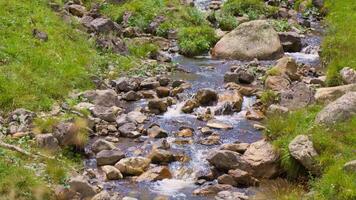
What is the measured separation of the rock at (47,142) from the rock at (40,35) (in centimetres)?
817

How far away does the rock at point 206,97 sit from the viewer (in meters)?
18.8

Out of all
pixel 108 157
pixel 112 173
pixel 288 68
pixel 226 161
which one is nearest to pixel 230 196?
pixel 226 161

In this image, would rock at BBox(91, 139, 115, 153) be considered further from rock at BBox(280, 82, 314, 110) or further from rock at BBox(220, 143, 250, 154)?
rock at BBox(280, 82, 314, 110)

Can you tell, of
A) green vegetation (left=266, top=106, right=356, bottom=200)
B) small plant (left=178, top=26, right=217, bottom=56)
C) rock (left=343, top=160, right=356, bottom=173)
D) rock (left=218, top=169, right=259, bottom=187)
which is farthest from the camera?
small plant (left=178, top=26, right=217, bottom=56)

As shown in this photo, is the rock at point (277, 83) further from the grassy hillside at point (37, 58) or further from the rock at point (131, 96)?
the grassy hillside at point (37, 58)

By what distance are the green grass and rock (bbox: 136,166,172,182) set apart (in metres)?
7.82

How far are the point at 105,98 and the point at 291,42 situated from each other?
10.7 m

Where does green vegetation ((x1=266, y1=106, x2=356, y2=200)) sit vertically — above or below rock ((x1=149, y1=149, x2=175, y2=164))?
above

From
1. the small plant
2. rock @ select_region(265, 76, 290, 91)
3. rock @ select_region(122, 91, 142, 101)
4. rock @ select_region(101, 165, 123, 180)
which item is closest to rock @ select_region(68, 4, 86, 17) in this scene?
the small plant

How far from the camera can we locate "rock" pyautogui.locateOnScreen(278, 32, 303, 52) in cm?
2556

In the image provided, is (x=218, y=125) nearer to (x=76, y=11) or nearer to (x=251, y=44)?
(x=251, y=44)

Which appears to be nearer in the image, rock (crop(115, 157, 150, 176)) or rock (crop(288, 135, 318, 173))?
rock (crop(288, 135, 318, 173))

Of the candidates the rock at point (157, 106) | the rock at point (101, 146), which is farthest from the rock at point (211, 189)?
the rock at point (157, 106)

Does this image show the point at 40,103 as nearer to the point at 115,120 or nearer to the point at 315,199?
the point at 115,120
